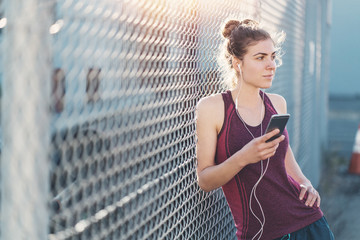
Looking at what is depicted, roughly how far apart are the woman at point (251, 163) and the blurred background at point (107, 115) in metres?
0.19

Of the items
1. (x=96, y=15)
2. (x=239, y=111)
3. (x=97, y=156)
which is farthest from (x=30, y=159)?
(x=239, y=111)

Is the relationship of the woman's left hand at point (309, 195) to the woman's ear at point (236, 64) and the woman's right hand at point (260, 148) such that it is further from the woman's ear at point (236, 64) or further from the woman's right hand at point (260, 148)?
the woman's ear at point (236, 64)

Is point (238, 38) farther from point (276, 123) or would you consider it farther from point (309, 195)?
point (309, 195)

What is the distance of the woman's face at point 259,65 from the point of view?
276cm

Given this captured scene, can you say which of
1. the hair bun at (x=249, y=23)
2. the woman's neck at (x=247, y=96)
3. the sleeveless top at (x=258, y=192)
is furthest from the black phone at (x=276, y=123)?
the hair bun at (x=249, y=23)

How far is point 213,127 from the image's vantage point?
2.54 metres

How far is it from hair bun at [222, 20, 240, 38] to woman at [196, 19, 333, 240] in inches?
2.4

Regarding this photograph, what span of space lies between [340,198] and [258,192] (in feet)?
→ 17.1

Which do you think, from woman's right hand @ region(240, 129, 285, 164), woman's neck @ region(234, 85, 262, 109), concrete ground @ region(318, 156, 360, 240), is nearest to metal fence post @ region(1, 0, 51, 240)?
woman's right hand @ region(240, 129, 285, 164)

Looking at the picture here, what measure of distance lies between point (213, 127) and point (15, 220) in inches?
54.5

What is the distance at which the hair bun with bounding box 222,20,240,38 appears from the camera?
2.91 meters

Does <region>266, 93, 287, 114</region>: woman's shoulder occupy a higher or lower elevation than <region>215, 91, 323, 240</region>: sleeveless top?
higher

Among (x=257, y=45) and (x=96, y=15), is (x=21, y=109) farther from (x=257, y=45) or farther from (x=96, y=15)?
(x=257, y=45)

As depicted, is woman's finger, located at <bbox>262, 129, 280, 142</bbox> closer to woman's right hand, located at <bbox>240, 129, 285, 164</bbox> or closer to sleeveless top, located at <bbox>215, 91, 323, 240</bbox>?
woman's right hand, located at <bbox>240, 129, 285, 164</bbox>
